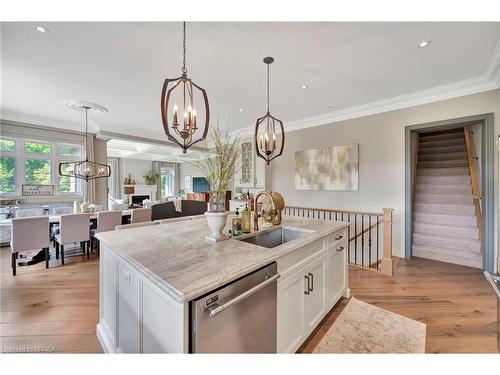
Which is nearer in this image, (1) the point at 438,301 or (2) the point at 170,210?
(1) the point at 438,301

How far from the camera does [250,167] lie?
18.1 feet

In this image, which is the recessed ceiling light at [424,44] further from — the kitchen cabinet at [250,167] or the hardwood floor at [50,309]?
the hardwood floor at [50,309]

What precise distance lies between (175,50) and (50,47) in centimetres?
130

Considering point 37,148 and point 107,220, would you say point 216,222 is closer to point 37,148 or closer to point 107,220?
point 107,220

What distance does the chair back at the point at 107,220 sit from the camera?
376 centimetres

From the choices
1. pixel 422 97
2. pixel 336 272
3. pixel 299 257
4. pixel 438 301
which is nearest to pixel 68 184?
pixel 299 257

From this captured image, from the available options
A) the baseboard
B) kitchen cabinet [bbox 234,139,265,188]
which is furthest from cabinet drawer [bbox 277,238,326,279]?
kitchen cabinet [bbox 234,139,265,188]

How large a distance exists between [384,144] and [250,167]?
2955mm

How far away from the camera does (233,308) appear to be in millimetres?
1035

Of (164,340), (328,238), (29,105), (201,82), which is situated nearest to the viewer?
(164,340)

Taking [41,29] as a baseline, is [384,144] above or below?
below

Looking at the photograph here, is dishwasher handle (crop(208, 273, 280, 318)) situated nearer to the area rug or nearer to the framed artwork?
the area rug
